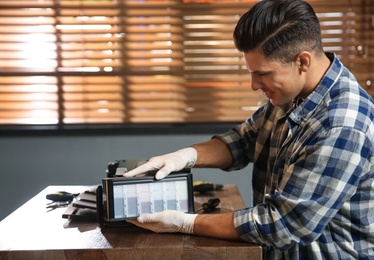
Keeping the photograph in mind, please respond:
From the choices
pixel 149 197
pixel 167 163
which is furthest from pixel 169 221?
pixel 167 163

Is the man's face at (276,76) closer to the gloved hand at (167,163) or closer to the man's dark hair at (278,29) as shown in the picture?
the man's dark hair at (278,29)

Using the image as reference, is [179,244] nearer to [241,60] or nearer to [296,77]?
[296,77]

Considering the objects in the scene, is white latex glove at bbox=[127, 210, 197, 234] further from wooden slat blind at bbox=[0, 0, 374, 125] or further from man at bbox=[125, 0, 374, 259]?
wooden slat blind at bbox=[0, 0, 374, 125]

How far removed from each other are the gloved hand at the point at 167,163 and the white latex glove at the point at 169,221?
4.3 inches

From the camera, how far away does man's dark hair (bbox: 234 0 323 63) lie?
1724mm

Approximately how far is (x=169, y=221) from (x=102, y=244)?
0.19m

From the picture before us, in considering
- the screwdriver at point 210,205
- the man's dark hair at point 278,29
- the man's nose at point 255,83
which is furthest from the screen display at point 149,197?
the man's dark hair at point 278,29

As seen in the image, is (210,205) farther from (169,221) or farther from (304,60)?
(304,60)

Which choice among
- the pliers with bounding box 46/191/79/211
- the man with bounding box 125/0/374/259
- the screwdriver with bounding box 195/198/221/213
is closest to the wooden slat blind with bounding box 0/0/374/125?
the pliers with bounding box 46/191/79/211

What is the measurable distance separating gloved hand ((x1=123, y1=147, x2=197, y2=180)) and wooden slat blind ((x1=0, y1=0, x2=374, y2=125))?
1.59 m

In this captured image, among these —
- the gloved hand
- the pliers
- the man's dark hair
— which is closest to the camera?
the man's dark hair

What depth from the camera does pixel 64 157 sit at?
148 inches

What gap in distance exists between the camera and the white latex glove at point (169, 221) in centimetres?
176

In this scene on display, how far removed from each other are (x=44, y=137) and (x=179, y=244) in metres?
2.23
